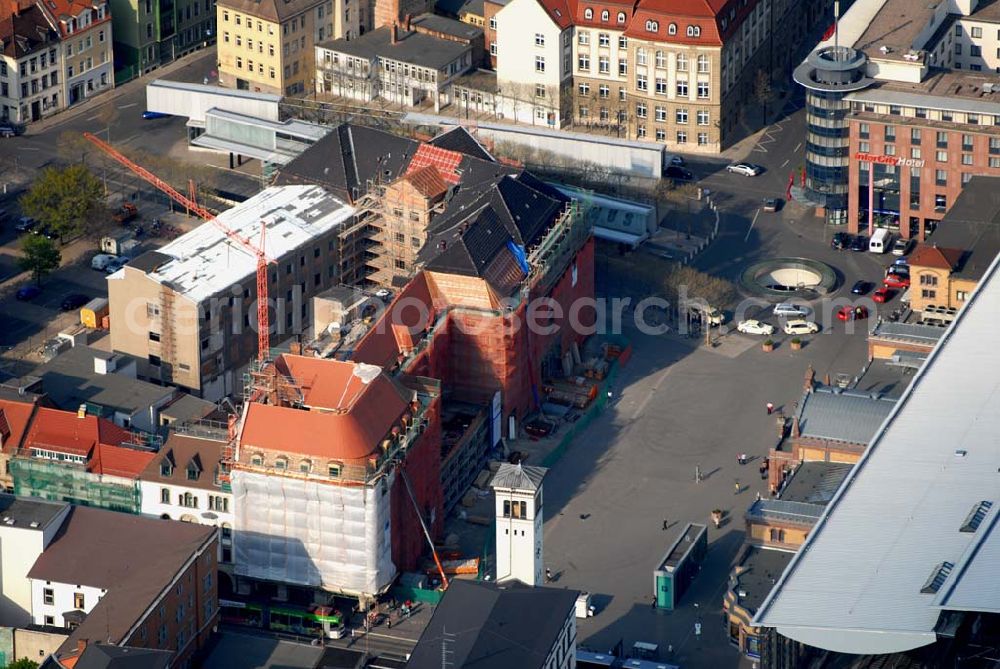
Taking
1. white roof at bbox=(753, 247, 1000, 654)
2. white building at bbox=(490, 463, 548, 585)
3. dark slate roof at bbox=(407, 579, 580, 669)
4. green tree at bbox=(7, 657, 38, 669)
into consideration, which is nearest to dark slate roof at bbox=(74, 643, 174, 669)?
green tree at bbox=(7, 657, 38, 669)

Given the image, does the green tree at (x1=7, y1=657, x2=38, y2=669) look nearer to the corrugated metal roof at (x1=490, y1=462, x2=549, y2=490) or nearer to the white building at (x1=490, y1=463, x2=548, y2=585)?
the white building at (x1=490, y1=463, x2=548, y2=585)

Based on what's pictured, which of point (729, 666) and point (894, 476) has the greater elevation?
point (894, 476)

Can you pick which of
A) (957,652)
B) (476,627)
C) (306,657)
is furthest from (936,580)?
(306,657)

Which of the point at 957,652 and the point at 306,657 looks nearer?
the point at 957,652

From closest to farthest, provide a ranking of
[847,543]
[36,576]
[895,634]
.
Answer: [895,634], [847,543], [36,576]

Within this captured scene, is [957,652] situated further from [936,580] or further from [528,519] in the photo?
[528,519]

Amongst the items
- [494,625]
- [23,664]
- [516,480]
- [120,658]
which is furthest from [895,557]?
[23,664]

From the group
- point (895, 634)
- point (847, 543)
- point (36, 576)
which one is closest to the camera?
point (895, 634)
